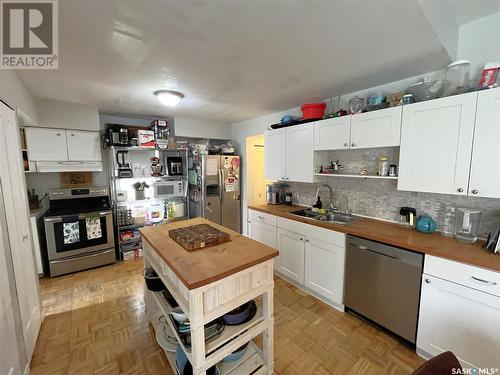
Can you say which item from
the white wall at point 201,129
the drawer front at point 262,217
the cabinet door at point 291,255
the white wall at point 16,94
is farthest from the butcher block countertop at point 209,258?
the white wall at point 201,129

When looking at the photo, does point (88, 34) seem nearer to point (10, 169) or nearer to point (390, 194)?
point (10, 169)

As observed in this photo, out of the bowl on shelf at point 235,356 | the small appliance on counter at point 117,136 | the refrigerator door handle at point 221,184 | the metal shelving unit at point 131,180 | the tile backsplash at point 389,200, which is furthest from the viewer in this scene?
the refrigerator door handle at point 221,184

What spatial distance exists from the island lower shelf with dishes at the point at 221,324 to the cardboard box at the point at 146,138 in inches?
91.0

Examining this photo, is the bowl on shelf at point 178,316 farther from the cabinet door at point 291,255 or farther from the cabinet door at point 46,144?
the cabinet door at point 46,144

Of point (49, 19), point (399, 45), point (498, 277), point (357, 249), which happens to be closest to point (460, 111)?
point (399, 45)

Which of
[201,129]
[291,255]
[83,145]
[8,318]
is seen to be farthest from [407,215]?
[83,145]

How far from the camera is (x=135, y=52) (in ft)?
5.18

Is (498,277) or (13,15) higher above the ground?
(13,15)

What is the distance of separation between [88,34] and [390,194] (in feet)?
9.57

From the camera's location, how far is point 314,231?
2.36 m

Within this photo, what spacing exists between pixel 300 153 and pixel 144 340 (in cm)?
257

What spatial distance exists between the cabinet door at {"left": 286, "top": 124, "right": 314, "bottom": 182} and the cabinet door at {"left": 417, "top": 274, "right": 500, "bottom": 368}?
157 cm

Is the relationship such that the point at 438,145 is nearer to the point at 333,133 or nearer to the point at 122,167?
the point at 333,133

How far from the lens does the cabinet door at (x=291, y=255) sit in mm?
2553
